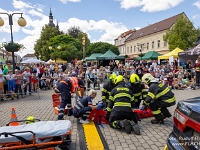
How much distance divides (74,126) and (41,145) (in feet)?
6.70

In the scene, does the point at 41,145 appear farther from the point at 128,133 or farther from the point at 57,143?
the point at 128,133

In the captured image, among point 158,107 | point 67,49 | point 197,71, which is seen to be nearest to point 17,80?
point 158,107

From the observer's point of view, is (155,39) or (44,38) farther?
(44,38)

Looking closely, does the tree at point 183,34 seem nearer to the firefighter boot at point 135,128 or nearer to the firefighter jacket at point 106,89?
the firefighter jacket at point 106,89

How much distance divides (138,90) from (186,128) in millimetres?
4156

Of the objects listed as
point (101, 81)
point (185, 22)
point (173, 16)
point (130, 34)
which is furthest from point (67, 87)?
point (130, 34)

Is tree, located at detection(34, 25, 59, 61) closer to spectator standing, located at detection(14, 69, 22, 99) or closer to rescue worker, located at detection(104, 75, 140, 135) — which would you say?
spectator standing, located at detection(14, 69, 22, 99)

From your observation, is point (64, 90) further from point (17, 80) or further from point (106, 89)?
point (17, 80)

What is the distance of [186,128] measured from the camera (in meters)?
2.08

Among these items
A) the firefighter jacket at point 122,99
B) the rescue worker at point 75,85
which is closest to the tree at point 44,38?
the rescue worker at point 75,85

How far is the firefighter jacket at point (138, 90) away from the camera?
6162mm

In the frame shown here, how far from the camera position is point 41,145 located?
125 inches

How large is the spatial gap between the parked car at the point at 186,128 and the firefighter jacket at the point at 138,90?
376 centimetres

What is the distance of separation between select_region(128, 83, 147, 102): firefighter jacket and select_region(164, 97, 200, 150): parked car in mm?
3764
